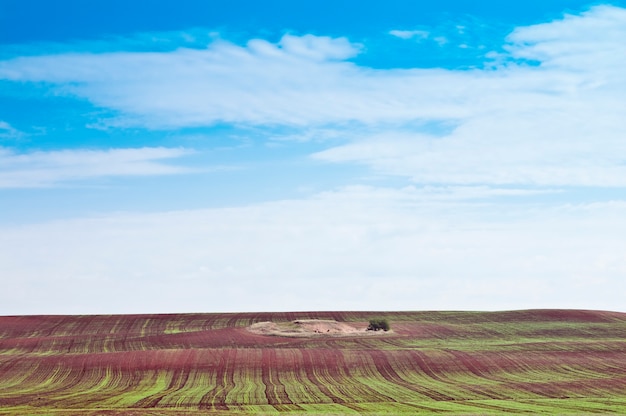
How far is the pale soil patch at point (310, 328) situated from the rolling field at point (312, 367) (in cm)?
208

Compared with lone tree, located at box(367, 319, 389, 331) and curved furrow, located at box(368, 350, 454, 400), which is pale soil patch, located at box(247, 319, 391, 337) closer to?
lone tree, located at box(367, 319, 389, 331)

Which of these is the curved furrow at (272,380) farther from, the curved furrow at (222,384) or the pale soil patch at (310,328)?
the pale soil patch at (310,328)

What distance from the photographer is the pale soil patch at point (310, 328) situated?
9700 cm

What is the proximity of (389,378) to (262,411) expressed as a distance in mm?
19846

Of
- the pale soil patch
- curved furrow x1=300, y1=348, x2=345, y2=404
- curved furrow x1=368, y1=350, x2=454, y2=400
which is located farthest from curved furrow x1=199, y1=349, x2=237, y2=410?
the pale soil patch

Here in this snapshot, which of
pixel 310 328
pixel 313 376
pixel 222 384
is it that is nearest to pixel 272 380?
pixel 313 376

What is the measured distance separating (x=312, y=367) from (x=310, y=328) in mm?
31341


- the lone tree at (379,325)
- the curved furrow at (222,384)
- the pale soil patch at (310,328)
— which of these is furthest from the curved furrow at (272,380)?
the lone tree at (379,325)

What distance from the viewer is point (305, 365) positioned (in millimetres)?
69875

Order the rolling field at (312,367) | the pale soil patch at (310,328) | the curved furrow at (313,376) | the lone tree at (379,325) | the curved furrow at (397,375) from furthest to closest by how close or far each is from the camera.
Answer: the lone tree at (379,325)
the pale soil patch at (310,328)
the curved furrow at (397,375)
the curved furrow at (313,376)
the rolling field at (312,367)

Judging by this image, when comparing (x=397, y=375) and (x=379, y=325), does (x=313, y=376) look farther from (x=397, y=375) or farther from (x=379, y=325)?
(x=379, y=325)

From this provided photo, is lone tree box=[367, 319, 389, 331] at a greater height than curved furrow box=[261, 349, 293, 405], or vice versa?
lone tree box=[367, 319, 389, 331]

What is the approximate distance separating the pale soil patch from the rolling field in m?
2.08

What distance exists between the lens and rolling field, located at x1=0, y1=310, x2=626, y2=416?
1981 inches
